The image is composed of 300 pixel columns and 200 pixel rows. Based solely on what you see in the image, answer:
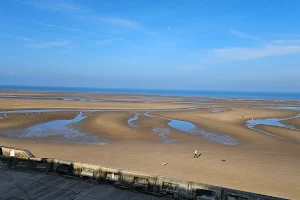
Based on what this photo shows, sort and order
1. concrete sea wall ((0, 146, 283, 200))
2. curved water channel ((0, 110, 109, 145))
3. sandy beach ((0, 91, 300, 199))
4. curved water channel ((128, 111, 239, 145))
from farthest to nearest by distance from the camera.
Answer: curved water channel ((128, 111, 239, 145))
curved water channel ((0, 110, 109, 145))
sandy beach ((0, 91, 300, 199))
concrete sea wall ((0, 146, 283, 200))

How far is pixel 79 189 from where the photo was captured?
7547 mm

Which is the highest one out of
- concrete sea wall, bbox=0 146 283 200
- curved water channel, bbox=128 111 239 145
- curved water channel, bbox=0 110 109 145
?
concrete sea wall, bbox=0 146 283 200

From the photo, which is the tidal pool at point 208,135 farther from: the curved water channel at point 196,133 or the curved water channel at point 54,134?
the curved water channel at point 54,134

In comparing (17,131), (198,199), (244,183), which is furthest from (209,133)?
(17,131)

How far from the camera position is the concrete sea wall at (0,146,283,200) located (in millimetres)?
6891

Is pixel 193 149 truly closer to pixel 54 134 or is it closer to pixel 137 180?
pixel 137 180

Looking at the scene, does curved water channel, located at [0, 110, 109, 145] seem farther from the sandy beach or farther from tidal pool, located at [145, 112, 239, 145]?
tidal pool, located at [145, 112, 239, 145]

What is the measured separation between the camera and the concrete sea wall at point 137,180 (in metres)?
6.89

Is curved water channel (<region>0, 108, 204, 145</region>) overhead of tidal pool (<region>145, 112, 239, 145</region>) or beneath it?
beneath

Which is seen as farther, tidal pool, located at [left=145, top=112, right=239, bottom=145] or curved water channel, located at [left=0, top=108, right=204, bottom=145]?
tidal pool, located at [left=145, top=112, right=239, bottom=145]

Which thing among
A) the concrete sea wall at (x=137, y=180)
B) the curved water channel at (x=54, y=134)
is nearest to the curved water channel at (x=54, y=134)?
the curved water channel at (x=54, y=134)

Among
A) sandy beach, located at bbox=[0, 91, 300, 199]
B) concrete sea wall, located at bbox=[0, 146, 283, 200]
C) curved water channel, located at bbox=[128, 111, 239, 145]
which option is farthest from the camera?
curved water channel, located at bbox=[128, 111, 239, 145]

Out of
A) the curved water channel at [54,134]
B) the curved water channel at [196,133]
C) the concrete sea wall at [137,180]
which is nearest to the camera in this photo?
the concrete sea wall at [137,180]

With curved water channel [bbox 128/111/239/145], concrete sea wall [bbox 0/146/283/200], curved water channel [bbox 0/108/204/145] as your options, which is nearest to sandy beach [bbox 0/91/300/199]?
curved water channel [bbox 128/111/239/145]
